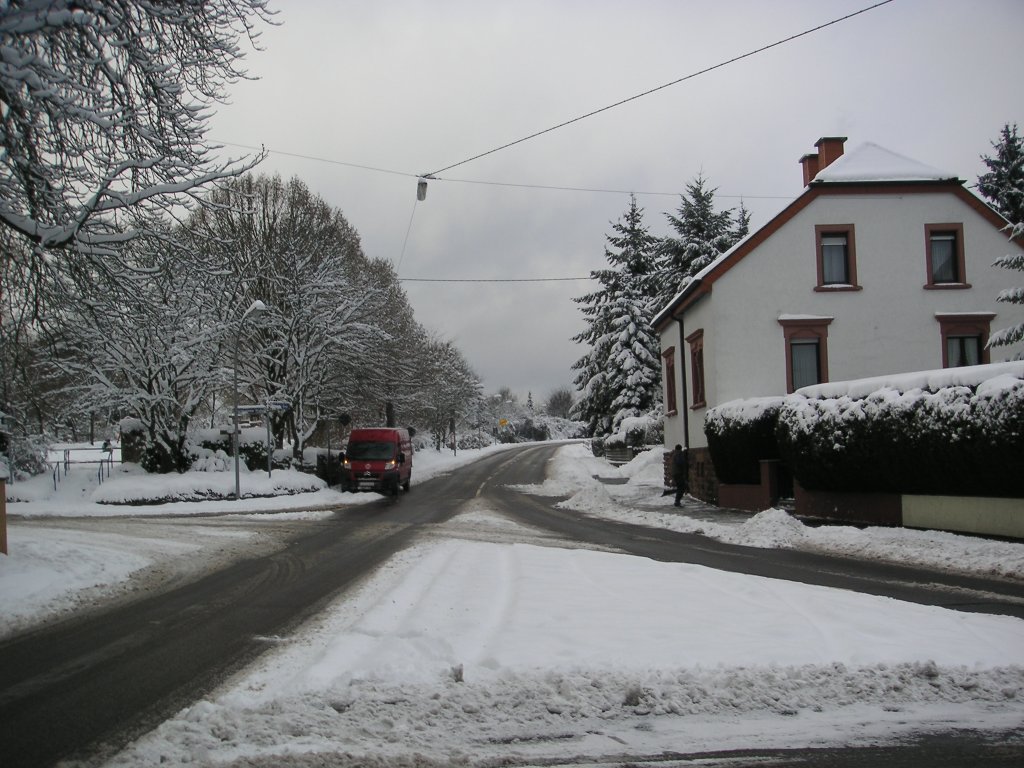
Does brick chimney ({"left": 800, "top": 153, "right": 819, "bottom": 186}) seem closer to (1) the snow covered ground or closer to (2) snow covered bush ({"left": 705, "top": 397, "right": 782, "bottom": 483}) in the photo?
(2) snow covered bush ({"left": 705, "top": 397, "right": 782, "bottom": 483})

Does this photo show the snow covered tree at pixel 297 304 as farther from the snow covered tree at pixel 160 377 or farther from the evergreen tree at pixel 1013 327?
the evergreen tree at pixel 1013 327

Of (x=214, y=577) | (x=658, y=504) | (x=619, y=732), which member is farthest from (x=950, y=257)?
(x=619, y=732)

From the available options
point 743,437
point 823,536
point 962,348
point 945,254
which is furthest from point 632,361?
point 823,536

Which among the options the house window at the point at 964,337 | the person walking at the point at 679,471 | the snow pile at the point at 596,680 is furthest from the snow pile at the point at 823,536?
the house window at the point at 964,337

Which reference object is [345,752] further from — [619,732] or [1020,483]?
[1020,483]

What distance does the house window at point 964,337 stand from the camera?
86.5ft

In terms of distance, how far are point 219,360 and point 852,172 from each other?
2302 centimetres

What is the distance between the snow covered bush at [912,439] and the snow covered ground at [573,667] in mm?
2225

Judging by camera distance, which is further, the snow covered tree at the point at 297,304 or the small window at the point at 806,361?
the snow covered tree at the point at 297,304

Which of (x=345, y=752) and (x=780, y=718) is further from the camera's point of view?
(x=780, y=718)

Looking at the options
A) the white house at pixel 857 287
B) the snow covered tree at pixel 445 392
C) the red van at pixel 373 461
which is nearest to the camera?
the white house at pixel 857 287

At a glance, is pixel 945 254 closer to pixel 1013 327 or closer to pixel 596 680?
pixel 1013 327

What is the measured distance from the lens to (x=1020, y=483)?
1375cm

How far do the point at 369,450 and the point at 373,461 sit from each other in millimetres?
463
